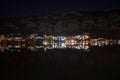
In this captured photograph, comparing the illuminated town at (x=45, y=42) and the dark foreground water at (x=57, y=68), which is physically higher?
the illuminated town at (x=45, y=42)

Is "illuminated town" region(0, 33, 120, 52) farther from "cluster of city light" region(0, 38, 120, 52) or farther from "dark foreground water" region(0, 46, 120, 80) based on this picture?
"dark foreground water" region(0, 46, 120, 80)

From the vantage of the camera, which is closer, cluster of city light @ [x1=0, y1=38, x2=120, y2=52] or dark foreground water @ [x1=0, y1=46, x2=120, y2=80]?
dark foreground water @ [x1=0, y1=46, x2=120, y2=80]

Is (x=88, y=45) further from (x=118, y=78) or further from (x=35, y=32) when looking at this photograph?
(x=118, y=78)

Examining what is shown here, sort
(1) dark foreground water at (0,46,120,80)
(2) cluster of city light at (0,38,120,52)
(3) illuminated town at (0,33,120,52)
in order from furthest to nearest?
(2) cluster of city light at (0,38,120,52)
(3) illuminated town at (0,33,120,52)
(1) dark foreground water at (0,46,120,80)

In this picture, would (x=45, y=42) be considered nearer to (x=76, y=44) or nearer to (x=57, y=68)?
Answer: (x=76, y=44)

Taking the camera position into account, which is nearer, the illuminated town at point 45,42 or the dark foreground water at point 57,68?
the dark foreground water at point 57,68

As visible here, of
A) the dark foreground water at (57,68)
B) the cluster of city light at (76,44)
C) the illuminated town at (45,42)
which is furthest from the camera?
the cluster of city light at (76,44)

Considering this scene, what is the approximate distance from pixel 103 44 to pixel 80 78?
18.8 metres

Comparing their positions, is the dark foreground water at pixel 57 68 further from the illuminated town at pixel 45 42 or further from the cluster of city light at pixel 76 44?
the illuminated town at pixel 45 42

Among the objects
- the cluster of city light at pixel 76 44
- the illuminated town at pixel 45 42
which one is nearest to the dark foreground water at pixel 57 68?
the cluster of city light at pixel 76 44

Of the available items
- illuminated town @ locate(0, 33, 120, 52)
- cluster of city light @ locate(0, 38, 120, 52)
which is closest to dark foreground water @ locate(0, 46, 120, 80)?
cluster of city light @ locate(0, 38, 120, 52)

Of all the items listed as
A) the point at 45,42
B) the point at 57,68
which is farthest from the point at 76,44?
the point at 57,68

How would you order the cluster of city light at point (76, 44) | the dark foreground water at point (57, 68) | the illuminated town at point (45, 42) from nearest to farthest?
the dark foreground water at point (57, 68)
the illuminated town at point (45, 42)
the cluster of city light at point (76, 44)

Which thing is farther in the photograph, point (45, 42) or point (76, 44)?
point (45, 42)
